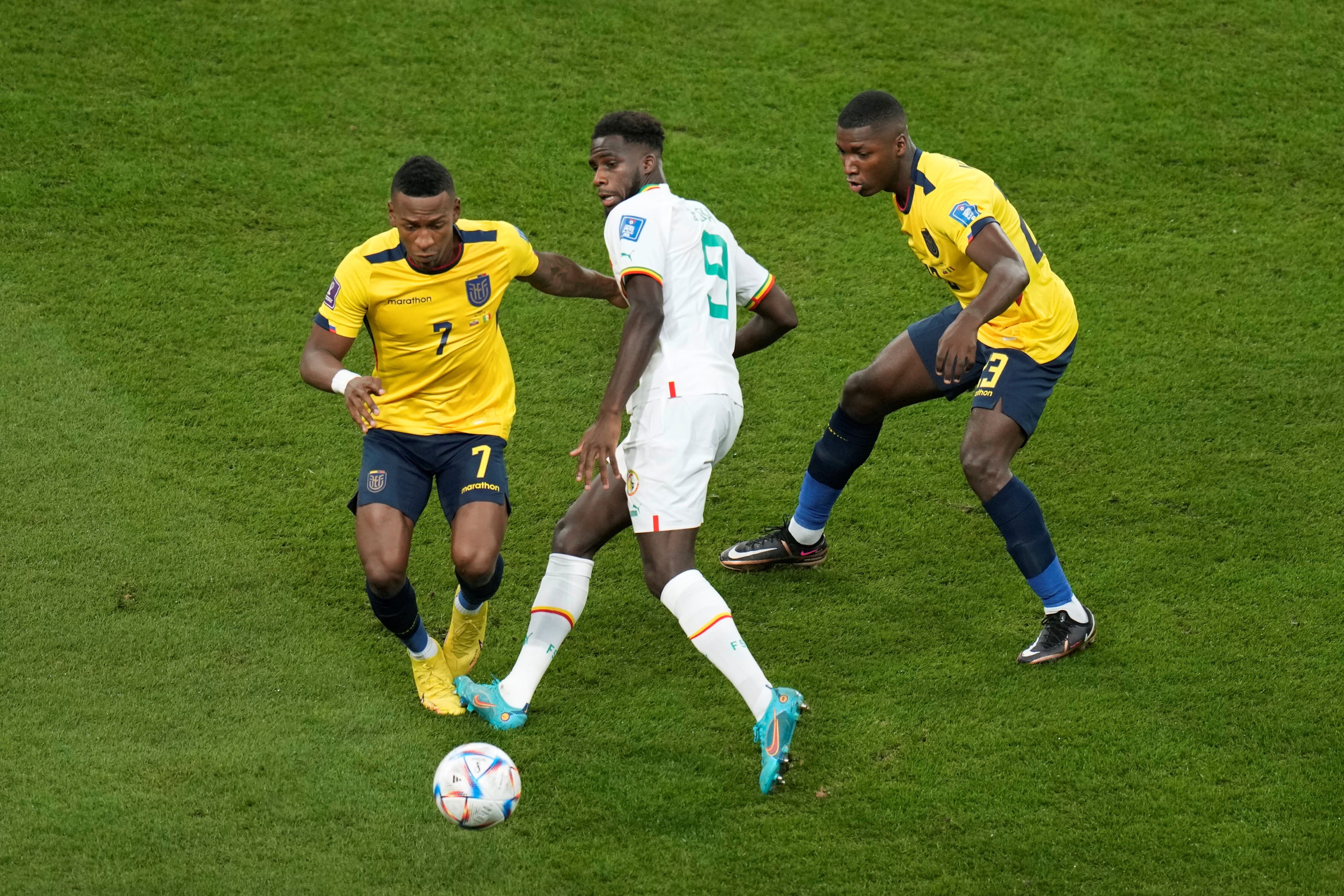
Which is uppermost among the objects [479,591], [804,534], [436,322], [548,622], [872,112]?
[872,112]

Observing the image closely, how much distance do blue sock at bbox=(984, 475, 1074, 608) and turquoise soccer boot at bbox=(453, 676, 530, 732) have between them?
6.63 ft

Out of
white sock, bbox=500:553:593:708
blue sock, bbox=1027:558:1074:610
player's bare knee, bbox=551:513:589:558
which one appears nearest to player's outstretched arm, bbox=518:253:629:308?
player's bare knee, bbox=551:513:589:558

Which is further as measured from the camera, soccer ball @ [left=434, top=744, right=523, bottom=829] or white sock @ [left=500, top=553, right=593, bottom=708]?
white sock @ [left=500, top=553, right=593, bottom=708]

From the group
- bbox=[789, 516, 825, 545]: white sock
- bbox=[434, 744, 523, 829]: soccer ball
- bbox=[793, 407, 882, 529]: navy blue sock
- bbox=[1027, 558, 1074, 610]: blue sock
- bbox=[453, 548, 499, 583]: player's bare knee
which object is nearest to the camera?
bbox=[434, 744, 523, 829]: soccer ball

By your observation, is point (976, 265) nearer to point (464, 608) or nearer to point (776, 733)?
point (776, 733)

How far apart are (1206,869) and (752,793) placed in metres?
1.53

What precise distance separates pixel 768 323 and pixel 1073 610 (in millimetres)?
1714

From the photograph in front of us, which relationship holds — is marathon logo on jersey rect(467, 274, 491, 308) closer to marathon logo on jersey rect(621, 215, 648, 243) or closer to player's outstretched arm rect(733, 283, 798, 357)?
marathon logo on jersey rect(621, 215, 648, 243)

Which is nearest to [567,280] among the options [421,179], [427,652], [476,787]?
[421,179]

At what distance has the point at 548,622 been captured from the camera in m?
5.23

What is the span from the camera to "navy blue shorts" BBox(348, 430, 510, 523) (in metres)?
5.22

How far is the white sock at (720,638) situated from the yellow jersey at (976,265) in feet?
5.37

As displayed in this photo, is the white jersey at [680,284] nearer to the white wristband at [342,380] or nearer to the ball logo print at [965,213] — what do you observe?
the ball logo print at [965,213]

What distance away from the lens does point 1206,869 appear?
4.46 meters
